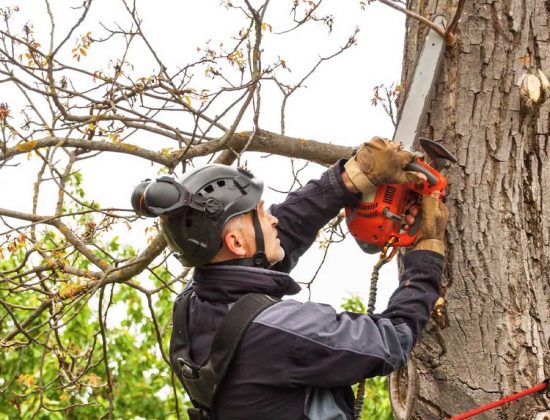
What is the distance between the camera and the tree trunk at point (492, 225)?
2941 mm

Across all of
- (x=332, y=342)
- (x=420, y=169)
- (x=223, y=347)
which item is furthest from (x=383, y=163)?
(x=223, y=347)

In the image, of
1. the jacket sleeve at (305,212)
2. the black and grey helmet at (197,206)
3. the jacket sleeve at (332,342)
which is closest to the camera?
the jacket sleeve at (332,342)

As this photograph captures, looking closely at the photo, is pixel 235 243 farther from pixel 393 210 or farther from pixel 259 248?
pixel 393 210

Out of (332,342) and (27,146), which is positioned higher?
(27,146)

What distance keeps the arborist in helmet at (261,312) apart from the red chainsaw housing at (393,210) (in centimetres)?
5

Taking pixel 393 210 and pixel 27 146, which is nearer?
pixel 393 210

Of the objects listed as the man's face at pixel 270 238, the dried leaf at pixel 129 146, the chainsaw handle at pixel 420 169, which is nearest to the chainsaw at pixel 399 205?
the chainsaw handle at pixel 420 169

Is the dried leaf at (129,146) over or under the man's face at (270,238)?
over

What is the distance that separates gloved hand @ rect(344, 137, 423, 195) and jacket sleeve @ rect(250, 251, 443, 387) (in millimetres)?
474

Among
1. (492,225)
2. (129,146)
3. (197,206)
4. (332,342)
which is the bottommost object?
(332,342)

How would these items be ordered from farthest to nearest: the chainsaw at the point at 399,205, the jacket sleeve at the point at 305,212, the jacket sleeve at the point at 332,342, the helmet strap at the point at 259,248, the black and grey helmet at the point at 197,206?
the jacket sleeve at the point at 305,212 → the chainsaw at the point at 399,205 → the helmet strap at the point at 259,248 → the black and grey helmet at the point at 197,206 → the jacket sleeve at the point at 332,342

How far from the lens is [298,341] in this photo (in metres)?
2.49

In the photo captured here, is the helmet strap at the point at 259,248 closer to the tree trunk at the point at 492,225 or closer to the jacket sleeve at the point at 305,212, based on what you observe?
the jacket sleeve at the point at 305,212

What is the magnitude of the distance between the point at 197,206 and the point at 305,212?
0.55 m
